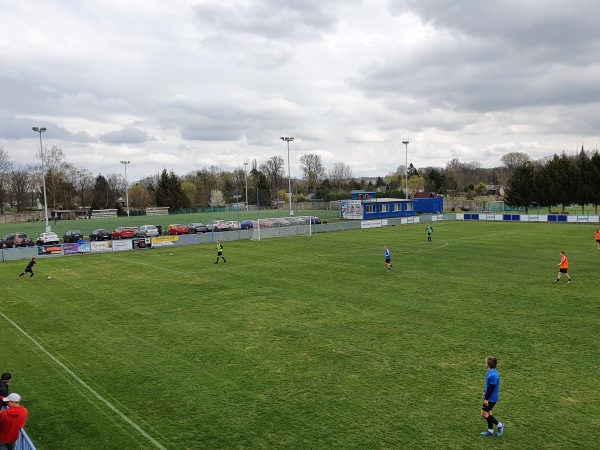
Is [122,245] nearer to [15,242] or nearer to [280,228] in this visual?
[15,242]

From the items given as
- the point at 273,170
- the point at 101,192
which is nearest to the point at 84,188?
the point at 101,192

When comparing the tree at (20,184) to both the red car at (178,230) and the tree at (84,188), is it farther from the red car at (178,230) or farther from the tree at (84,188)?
the red car at (178,230)

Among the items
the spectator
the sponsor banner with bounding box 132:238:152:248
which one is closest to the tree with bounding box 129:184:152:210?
the sponsor banner with bounding box 132:238:152:248

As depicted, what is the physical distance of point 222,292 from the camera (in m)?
23.9

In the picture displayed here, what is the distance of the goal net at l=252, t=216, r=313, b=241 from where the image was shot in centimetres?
5015

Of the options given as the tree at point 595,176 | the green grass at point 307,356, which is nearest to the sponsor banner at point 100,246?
the green grass at point 307,356

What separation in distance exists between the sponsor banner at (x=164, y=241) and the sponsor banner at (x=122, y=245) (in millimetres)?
2264

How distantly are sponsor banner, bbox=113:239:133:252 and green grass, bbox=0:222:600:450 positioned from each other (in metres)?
12.9

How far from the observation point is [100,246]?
41.5 metres

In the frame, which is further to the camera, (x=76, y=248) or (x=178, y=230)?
(x=178, y=230)

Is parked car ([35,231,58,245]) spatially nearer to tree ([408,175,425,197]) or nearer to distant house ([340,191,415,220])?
distant house ([340,191,415,220])

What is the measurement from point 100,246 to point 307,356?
32584mm

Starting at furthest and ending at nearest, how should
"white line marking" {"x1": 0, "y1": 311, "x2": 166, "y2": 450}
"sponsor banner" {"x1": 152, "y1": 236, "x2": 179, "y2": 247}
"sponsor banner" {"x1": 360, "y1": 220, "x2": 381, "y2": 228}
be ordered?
"sponsor banner" {"x1": 360, "y1": 220, "x2": 381, "y2": 228}
"sponsor banner" {"x1": 152, "y1": 236, "x2": 179, "y2": 247}
"white line marking" {"x1": 0, "y1": 311, "x2": 166, "y2": 450}

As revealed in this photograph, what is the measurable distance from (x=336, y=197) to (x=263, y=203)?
18.6 metres
